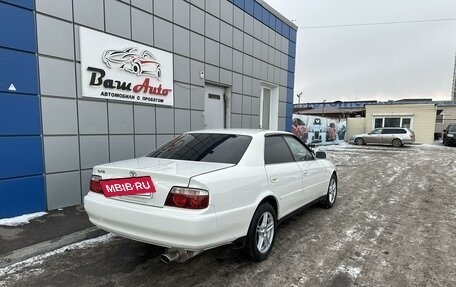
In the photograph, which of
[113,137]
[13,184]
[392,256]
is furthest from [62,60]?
[392,256]

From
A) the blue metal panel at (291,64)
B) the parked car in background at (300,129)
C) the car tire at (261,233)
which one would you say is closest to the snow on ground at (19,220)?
the car tire at (261,233)

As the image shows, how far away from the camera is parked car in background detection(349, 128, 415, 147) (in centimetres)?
2230

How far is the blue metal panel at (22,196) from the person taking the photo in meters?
4.39

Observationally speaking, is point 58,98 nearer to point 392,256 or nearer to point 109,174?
point 109,174

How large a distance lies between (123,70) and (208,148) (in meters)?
3.48

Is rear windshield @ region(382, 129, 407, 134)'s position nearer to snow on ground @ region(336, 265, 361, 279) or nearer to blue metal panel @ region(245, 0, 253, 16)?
blue metal panel @ region(245, 0, 253, 16)

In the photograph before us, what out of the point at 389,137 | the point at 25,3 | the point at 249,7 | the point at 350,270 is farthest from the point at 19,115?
the point at 389,137

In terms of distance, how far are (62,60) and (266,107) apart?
8605mm

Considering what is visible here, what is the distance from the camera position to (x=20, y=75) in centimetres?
445

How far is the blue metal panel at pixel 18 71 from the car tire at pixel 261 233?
4.00 metres

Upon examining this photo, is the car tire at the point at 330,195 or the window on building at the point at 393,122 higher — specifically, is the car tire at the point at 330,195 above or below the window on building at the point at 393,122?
below

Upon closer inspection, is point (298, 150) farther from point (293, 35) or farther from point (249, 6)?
point (293, 35)

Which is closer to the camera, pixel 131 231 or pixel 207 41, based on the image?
pixel 131 231

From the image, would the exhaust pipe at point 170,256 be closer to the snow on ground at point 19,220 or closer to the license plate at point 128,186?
the license plate at point 128,186
